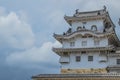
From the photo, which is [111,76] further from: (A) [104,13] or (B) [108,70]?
(A) [104,13]

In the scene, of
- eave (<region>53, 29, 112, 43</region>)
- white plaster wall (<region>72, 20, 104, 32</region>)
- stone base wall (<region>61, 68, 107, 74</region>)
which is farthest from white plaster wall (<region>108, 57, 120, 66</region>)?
white plaster wall (<region>72, 20, 104, 32</region>)

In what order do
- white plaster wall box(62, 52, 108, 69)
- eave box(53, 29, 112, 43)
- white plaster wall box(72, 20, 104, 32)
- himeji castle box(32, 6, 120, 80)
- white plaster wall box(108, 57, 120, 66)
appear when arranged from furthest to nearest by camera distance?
white plaster wall box(72, 20, 104, 32) < eave box(53, 29, 112, 43) < white plaster wall box(62, 52, 108, 69) < himeji castle box(32, 6, 120, 80) < white plaster wall box(108, 57, 120, 66)

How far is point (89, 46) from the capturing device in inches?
2061

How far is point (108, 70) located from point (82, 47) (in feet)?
19.3

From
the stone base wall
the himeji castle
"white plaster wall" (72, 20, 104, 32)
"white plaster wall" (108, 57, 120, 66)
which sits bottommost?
the stone base wall

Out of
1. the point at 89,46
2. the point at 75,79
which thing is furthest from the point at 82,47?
the point at 75,79

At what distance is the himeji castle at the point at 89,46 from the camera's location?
5022 centimetres

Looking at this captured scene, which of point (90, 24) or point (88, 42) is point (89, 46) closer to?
point (88, 42)

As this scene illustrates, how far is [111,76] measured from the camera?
4291 cm

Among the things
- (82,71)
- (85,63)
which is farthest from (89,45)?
(82,71)

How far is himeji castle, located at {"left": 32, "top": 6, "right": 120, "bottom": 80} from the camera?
165 ft

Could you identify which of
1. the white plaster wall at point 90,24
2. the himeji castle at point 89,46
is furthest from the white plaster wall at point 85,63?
the white plaster wall at point 90,24

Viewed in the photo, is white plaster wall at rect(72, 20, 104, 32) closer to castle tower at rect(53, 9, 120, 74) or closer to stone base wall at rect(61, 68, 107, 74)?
castle tower at rect(53, 9, 120, 74)

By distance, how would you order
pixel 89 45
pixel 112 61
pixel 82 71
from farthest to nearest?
pixel 89 45, pixel 82 71, pixel 112 61
